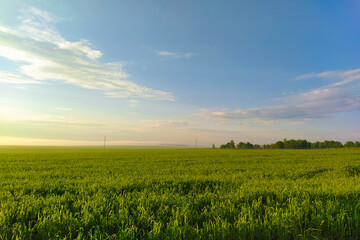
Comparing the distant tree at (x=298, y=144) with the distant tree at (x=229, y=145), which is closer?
the distant tree at (x=298, y=144)

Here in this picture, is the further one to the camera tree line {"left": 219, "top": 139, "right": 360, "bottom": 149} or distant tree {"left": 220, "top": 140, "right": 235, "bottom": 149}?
distant tree {"left": 220, "top": 140, "right": 235, "bottom": 149}

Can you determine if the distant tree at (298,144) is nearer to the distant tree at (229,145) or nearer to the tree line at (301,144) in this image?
the tree line at (301,144)

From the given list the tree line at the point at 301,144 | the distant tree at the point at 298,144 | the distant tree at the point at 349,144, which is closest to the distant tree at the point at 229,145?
the tree line at the point at 301,144

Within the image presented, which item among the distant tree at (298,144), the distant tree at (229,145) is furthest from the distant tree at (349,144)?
the distant tree at (229,145)

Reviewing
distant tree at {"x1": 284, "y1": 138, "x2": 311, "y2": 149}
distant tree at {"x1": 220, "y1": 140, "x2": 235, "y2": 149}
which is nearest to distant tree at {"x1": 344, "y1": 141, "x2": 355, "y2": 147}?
distant tree at {"x1": 284, "y1": 138, "x2": 311, "y2": 149}

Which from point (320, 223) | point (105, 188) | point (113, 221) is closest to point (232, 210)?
point (320, 223)

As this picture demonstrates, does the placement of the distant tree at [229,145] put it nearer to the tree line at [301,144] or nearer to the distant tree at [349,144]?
the tree line at [301,144]

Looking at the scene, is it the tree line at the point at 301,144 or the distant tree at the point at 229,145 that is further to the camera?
the distant tree at the point at 229,145

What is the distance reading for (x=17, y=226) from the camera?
13.0 ft

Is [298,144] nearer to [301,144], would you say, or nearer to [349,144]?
[301,144]

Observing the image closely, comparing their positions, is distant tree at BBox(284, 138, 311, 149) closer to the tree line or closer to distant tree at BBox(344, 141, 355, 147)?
the tree line

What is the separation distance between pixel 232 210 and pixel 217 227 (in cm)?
117

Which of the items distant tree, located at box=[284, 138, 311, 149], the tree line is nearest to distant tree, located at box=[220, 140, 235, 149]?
the tree line

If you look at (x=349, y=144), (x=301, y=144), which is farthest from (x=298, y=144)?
(x=349, y=144)
